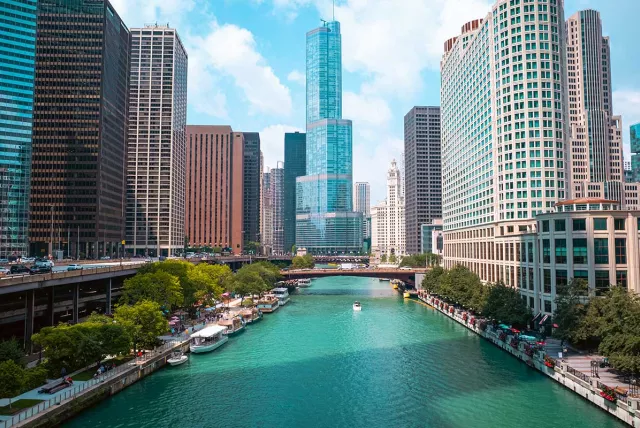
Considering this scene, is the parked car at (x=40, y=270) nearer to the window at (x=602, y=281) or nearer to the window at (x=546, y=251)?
the window at (x=546, y=251)

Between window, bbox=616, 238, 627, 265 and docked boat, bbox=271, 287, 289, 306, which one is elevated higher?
window, bbox=616, 238, 627, 265

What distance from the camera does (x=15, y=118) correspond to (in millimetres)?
160750

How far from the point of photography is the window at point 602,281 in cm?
8269

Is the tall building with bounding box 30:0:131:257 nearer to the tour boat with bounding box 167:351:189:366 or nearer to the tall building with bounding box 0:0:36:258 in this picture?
the tall building with bounding box 0:0:36:258

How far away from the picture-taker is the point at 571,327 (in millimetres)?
71750

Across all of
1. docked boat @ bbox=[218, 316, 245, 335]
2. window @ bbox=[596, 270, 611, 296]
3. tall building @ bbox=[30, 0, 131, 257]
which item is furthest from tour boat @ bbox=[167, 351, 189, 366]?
tall building @ bbox=[30, 0, 131, 257]

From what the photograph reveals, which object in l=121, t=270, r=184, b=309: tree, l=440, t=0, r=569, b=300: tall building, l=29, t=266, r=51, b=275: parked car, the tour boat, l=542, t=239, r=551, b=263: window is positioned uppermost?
l=440, t=0, r=569, b=300: tall building

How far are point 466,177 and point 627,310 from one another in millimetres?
99867

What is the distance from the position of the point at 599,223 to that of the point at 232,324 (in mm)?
75214

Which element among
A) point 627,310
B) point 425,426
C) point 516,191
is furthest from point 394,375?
point 516,191

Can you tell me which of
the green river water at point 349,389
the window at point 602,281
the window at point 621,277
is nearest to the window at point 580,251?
the window at point 602,281

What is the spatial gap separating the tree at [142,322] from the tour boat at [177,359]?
367 centimetres

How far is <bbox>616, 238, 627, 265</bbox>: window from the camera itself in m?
83.1

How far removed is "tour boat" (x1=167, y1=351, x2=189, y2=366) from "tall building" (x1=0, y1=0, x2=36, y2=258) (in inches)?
4497
